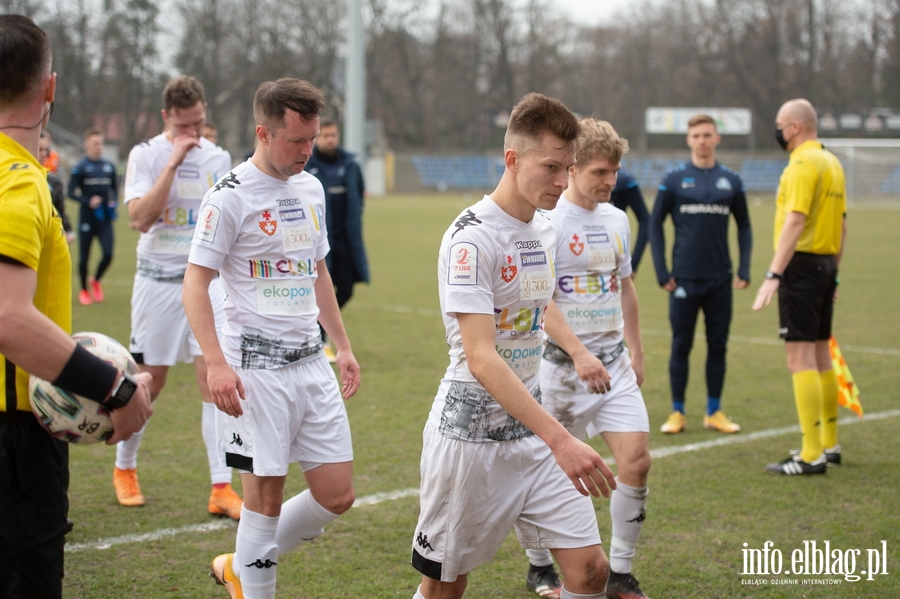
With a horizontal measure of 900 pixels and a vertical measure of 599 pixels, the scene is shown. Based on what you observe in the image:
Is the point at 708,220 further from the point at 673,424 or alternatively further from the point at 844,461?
the point at 844,461

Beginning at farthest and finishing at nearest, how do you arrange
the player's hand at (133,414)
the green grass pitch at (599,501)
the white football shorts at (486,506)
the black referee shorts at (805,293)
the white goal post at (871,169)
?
1. the white goal post at (871,169)
2. the black referee shorts at (805,293)
3. the green grass pitch at (599,501)
4. the white football shorts at (486,506)
5. the player's hand at (133,414)

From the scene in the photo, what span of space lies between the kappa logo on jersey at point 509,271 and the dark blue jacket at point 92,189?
A: 11.7 metres

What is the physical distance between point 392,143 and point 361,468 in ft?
197

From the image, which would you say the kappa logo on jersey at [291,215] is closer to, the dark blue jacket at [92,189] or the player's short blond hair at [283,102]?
the player's short blond hair at [283,102]

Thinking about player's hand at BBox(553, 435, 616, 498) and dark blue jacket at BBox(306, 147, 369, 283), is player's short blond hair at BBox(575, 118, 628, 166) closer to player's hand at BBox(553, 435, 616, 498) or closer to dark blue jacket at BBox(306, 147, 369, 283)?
player's hand at BBox(553, 435, 616, 498)

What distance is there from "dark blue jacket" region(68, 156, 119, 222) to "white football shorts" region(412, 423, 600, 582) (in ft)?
38.2

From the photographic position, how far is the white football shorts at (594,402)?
395 cm

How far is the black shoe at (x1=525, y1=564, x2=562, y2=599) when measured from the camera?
12.8 ft

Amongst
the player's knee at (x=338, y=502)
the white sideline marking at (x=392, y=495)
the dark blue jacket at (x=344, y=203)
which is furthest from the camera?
the dark blue jacket at (x=344, y=203)

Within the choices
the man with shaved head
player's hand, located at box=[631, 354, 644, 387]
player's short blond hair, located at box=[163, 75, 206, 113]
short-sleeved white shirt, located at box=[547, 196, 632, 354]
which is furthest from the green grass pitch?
player's short blond hair, located at box=[163, 75, 206, 113]

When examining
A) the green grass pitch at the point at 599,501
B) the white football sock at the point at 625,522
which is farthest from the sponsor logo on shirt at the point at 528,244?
the green grass pitch at the point at 599,501

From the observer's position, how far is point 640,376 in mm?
4250

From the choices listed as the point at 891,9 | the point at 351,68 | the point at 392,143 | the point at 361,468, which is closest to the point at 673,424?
the point at 361,468

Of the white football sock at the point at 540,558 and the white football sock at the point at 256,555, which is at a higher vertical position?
the white football sock at the point at 256,555
